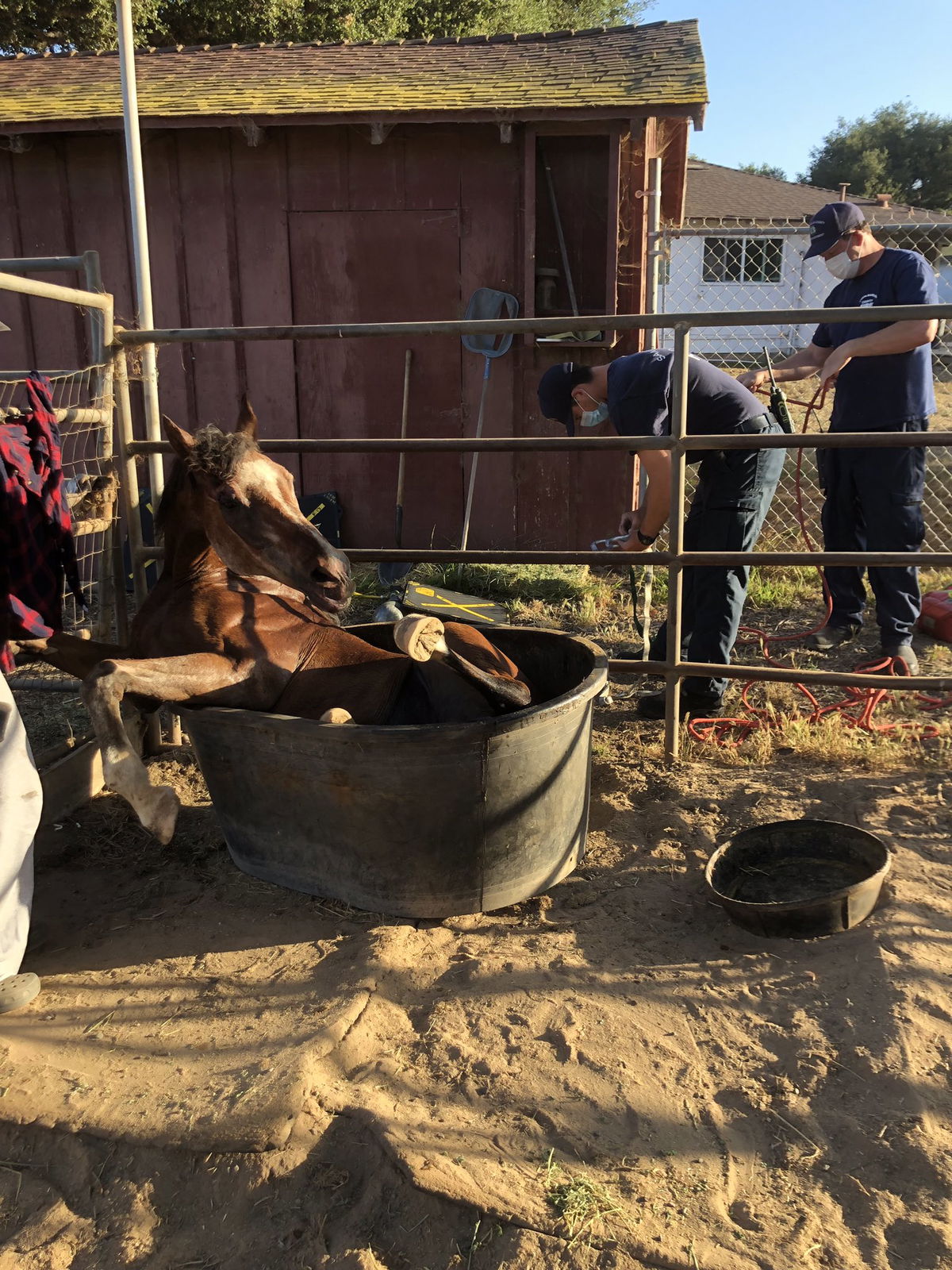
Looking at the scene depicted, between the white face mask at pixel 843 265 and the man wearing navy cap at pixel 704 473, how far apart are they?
1324mm

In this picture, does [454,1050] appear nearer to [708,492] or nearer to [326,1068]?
[326,1068]

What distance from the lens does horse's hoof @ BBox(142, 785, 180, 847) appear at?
2.98 meters

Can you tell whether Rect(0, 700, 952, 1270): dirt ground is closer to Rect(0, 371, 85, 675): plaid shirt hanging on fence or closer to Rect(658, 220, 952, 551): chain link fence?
Rect(0, 371, 85, 675): plaid shirt hanging on fence

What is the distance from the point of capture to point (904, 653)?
518cm

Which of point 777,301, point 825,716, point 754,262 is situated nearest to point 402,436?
point 825,716

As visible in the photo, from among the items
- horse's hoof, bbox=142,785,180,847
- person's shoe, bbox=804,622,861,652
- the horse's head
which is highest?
the horse's head

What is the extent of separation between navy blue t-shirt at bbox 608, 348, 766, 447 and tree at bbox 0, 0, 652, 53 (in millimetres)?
15013

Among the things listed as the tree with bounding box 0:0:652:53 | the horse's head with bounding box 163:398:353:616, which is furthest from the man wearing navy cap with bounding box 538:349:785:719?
the tree with bounding box 0:0:652:53

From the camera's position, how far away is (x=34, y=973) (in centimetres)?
288

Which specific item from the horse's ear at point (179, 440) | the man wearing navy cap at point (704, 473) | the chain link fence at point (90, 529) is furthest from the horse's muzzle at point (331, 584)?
the man wearing navy cap at point (704, 473)

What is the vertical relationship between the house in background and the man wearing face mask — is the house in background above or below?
above

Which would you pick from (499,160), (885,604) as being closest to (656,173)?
(499,160)

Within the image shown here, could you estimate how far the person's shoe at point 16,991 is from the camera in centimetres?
269

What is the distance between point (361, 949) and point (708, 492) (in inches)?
111
